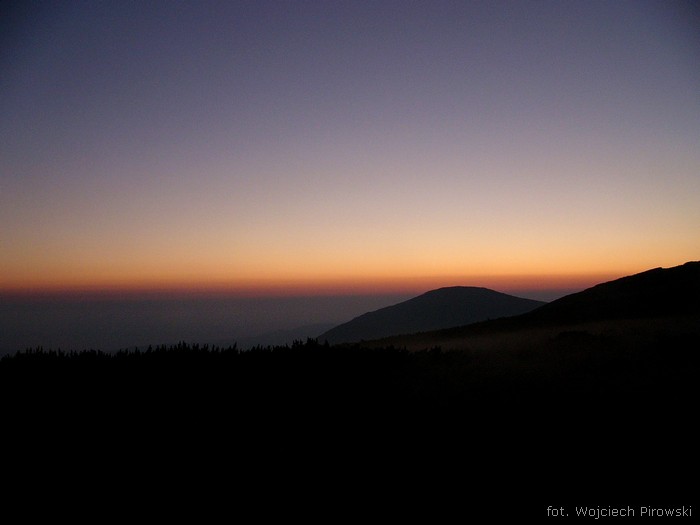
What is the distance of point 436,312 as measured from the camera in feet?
324

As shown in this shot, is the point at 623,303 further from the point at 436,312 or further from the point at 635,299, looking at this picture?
the point at 436,312

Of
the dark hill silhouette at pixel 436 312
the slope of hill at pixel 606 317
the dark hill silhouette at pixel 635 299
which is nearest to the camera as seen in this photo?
the slope of hill at pixel 606 317

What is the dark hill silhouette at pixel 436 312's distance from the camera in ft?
293

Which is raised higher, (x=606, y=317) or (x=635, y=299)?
(x=635, y=299)

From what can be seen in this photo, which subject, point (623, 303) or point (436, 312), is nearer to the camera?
point (623, 303)

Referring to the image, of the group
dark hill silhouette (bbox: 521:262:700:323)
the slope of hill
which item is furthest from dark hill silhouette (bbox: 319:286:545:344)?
the slope of hill

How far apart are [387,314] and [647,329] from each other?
288 ft

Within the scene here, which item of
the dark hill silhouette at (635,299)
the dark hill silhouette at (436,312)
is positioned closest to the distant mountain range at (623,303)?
the dark hill silhouette at (635,299)

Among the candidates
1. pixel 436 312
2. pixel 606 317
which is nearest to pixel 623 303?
pixel 606 317

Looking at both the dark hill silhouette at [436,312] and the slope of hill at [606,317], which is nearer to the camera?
the slope of hill at [606,317]

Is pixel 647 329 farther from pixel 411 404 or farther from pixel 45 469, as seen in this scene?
pixel 45 469

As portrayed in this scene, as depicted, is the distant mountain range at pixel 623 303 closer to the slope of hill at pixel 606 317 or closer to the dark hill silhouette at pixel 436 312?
the slope of hill at pixel 606 317

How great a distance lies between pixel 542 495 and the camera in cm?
554

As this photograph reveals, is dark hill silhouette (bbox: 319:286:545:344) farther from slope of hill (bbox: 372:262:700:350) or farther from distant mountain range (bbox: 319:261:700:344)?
slope of hill (bbox: 372:262:700:350)
